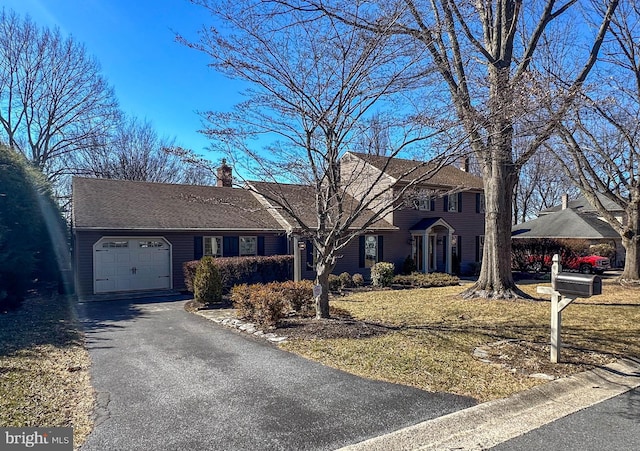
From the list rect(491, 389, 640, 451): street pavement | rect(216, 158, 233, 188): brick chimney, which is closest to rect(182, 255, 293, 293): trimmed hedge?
rect(216, 158, 233, 188): brick chimney

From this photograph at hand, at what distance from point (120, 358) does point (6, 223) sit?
23.1 feet

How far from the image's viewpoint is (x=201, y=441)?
368cm

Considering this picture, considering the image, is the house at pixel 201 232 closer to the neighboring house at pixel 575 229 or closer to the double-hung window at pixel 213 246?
the double-hung window at pixel 213 246

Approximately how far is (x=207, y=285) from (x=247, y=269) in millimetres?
3802

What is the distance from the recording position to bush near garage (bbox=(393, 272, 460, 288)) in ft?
57.3

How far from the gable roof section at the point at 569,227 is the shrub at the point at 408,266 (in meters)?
12.3

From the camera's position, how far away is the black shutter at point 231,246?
1681 centimetres

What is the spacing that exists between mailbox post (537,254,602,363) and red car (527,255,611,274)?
19.6 metres

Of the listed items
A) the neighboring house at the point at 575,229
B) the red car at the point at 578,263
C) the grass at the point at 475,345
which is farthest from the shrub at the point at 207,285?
the neighboring house at the point at 575,229

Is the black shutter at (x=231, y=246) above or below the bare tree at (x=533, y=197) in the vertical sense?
below

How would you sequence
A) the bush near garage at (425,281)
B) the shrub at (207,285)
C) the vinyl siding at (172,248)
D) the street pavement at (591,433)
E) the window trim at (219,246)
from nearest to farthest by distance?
1. the street pavement at (591,433)
2. the shrub at (207,285)
3. the vinyl siding at (172,248)
4. the window trim at (219,246)
5. the bush near garage at (425,281)

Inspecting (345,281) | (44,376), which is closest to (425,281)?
(345,281)

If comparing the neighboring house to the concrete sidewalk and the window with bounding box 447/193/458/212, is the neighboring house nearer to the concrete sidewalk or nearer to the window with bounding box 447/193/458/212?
the window with bounding box 447/193/458/212

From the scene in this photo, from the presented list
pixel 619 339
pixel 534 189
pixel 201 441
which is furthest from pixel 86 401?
pixel 534 189
